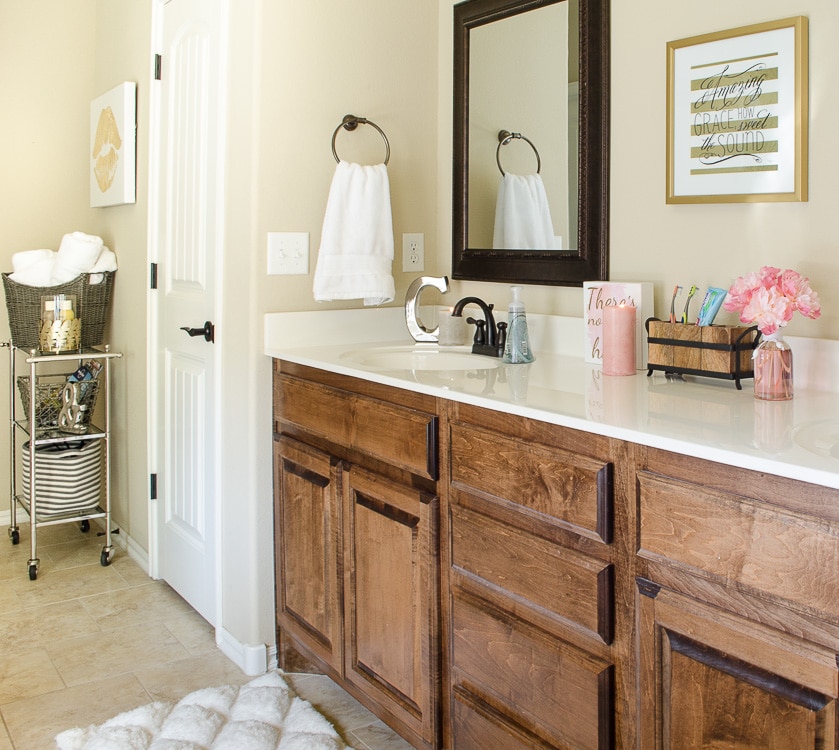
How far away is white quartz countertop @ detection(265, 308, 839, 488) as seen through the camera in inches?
46.5

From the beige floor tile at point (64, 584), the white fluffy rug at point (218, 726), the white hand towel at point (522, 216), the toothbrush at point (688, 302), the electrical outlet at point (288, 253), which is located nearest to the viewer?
the toothbrush at point (688, 302)

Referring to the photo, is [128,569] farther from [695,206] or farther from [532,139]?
[695,206]

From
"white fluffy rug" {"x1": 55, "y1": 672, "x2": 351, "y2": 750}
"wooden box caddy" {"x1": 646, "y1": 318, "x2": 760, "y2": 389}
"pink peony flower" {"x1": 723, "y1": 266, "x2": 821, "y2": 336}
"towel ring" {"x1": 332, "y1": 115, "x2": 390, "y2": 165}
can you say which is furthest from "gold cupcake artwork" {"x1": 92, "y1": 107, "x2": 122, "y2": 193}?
"pink peony flower" {"x1": 723, "y1": 266, "x2": 821, "y2": 336}

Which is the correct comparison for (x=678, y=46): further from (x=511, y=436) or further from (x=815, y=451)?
(x=815, y=451)

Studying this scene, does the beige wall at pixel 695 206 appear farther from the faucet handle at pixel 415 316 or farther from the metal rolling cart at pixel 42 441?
the metal rolling cart at pixel 42 441

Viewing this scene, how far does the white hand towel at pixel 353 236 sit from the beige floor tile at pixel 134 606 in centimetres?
121

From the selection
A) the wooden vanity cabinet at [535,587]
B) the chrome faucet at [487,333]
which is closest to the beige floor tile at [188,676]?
the wooden vanity cabinet at [535,587]

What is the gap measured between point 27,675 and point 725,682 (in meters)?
1.97

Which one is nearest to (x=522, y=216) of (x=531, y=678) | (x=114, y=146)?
(x=531, y=678)

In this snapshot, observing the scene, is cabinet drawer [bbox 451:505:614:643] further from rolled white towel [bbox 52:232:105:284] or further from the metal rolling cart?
rolled white towel [bbox 52:232:105:284]

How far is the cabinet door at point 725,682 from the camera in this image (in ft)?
3.59

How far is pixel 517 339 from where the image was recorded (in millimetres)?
2105

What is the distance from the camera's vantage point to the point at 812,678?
109 centimetres

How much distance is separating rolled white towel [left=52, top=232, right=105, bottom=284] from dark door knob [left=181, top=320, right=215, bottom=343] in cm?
93
